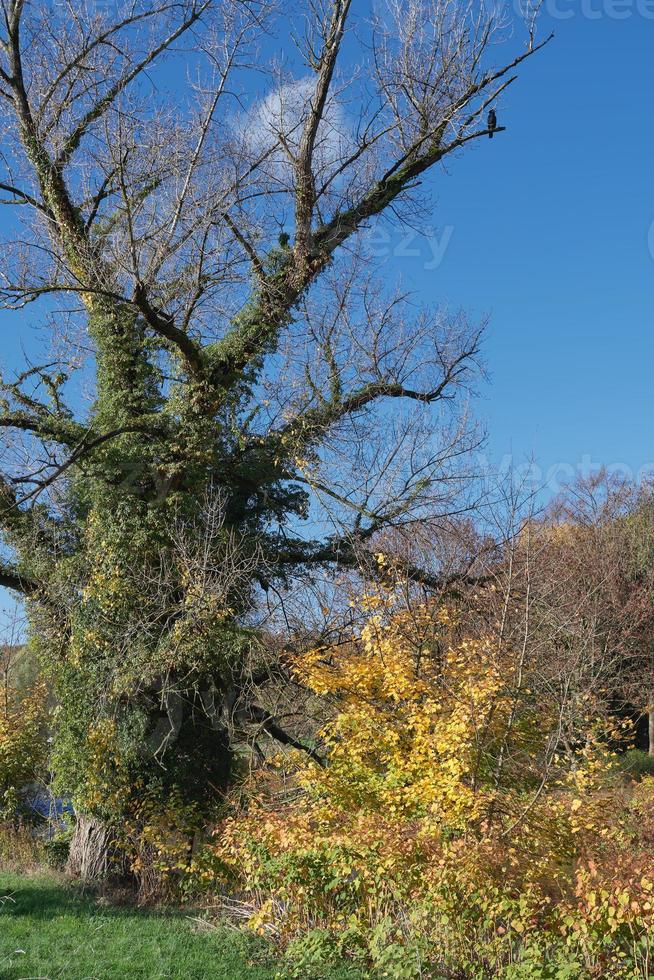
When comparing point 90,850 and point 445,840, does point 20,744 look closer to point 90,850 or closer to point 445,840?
point 90,850

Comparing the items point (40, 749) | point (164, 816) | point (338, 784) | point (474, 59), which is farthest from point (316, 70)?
point (40, 749)

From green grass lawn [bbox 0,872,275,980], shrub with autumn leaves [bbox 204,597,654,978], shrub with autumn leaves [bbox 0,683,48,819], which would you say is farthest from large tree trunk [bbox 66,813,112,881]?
shrub with autumn leaves [bbox 204,597,654,978]

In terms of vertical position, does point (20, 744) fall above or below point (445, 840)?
above

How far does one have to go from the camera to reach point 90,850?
11586mm

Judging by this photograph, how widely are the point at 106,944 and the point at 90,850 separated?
159 inches

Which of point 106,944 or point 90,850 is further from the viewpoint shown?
point 90,850

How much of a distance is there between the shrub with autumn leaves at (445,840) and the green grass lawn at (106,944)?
1.65 feet

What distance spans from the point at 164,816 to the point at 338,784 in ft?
14.8

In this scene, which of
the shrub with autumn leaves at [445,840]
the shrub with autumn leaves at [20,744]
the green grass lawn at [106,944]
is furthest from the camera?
the shrub with autumn leaves at [20,744]

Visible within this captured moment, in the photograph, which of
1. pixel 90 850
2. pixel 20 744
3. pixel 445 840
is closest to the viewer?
pixel 445 840

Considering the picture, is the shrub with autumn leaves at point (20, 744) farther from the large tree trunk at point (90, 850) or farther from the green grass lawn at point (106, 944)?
the green grass lawn at point (106, 944)

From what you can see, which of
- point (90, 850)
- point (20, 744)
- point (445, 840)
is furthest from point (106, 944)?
point (20, 744)

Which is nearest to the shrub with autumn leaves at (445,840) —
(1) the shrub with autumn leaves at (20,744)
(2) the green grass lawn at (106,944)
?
(2) the green grass lawn at (106,944)

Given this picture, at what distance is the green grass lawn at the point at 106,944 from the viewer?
6.90 metres
